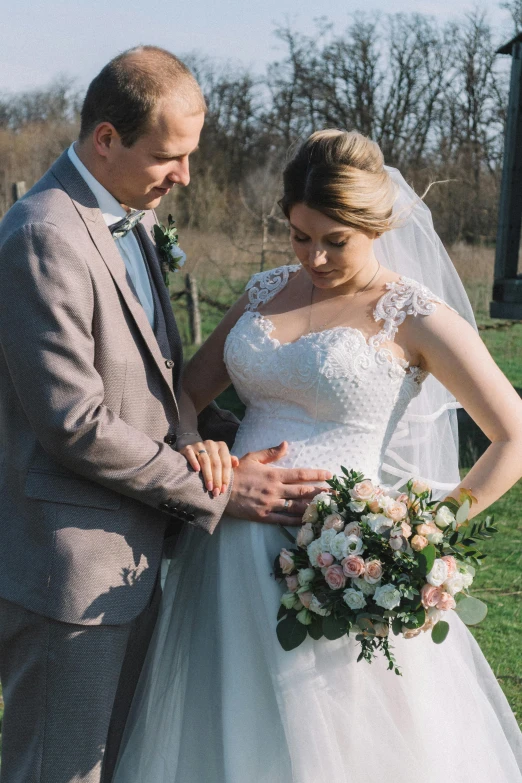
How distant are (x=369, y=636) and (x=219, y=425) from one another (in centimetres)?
115

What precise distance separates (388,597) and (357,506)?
0.27m

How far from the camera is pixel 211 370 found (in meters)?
3.30

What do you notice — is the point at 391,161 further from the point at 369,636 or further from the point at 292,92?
the point at 369,636

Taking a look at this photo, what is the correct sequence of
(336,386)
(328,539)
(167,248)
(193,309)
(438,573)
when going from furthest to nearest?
(193,309) < (167,248) < (336,386) < (328,539) < (438,573)

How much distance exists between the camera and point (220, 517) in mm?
2773

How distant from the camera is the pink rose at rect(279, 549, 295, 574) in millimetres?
2623

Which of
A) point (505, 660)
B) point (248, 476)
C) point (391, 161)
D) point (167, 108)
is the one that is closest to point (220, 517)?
point (248, 476)

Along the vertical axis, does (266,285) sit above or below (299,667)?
above

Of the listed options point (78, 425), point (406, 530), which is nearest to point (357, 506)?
point (406, 530)

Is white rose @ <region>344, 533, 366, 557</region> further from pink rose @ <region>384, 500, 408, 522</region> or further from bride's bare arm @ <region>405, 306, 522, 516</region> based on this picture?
bride's bare arm @ <region>405, 306, 522, 516</region>

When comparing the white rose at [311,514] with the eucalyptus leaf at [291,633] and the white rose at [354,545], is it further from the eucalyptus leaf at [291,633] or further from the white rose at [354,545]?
the eucalyptus leaf at [291,633]

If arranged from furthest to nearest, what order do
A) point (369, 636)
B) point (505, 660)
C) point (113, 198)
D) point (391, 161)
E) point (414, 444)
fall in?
point (391, 161) → point (505, 660) → point (414, 444) → point (113, 198) → point (369, 636)

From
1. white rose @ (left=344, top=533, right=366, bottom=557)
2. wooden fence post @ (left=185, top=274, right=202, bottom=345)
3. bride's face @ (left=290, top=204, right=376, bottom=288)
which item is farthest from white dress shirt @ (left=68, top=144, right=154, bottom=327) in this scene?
wooden fence post @ (left=185, top=274, right=202, bottom=345)

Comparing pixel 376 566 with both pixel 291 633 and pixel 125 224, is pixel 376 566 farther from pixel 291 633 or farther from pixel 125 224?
pixel 125 224
